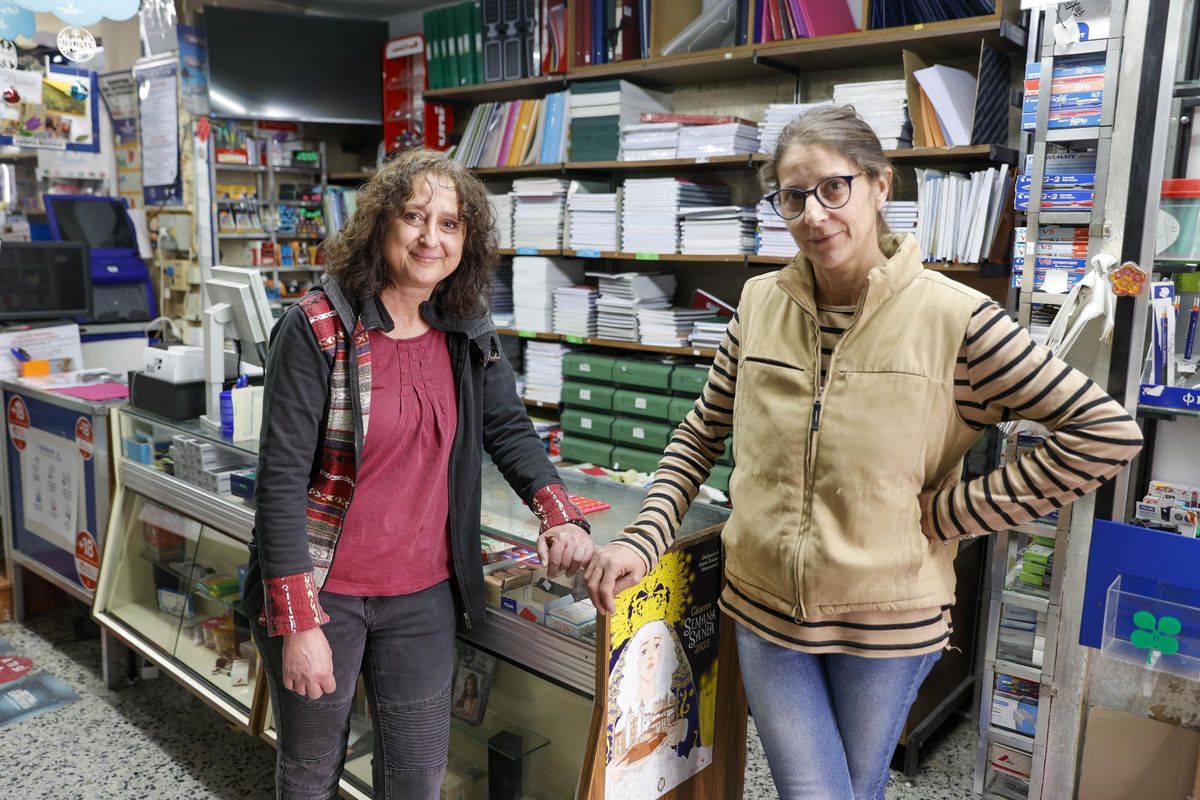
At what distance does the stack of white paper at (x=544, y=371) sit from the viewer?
14.4 feet

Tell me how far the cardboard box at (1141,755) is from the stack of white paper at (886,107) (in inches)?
78.0

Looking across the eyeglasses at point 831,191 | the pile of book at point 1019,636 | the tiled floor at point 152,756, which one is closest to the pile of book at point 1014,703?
the pile of book at point 1019,636

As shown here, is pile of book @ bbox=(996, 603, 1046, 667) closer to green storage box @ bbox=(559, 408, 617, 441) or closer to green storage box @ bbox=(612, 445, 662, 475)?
green storage box @ bbox=(612, 445, 662, 475)

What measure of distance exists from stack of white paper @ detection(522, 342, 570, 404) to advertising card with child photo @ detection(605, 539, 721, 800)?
2.54 m

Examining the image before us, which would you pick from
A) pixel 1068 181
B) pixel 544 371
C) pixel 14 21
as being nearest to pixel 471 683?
pixel 1068 181

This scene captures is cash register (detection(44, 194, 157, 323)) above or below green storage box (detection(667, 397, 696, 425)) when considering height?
above

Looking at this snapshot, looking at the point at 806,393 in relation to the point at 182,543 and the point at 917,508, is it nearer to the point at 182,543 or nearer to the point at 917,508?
the point at 917,508

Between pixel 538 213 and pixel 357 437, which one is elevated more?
pixel 538 213

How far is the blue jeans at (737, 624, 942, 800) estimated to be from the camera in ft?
4.62

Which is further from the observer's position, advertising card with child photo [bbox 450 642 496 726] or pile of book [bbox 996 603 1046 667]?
pile of book [bbox 996 603 1046 667]

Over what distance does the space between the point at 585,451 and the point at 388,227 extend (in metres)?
2.67

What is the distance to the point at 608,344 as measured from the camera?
414 cm

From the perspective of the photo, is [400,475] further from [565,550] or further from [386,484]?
[565,550]

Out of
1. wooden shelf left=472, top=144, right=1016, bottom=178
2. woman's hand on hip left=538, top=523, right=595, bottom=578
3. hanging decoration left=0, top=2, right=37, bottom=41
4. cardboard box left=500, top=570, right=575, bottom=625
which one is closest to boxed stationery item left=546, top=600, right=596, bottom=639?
cardboard box left=500, top=570, right=575, bottom=625
